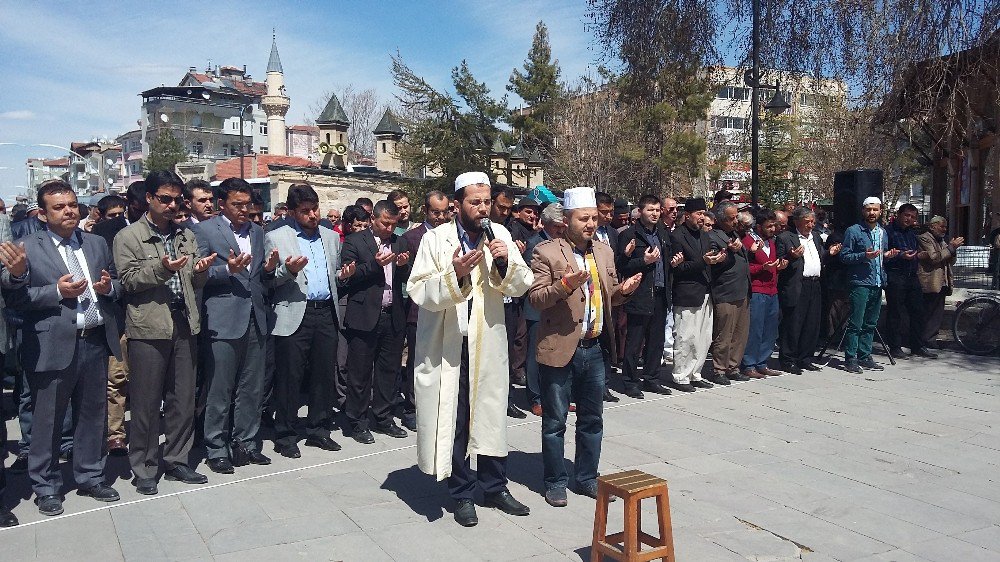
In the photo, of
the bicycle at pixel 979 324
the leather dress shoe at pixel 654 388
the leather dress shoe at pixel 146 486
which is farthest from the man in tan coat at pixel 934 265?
the leather dress shoe at pixel 146 486

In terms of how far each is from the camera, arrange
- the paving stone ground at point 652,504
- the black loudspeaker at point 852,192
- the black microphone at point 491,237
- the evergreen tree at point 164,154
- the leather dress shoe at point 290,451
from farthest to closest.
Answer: the evergreen tree at point 164,154 < the black loudspeaker at point 852,192 < the leather dress shoe at point 290,451 < the black microphone at point 491,237 < the paving stone ground at point 652,504

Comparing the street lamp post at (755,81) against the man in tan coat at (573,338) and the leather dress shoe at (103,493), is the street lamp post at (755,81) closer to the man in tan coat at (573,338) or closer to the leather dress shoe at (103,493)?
the man in tan coat at (573,338)

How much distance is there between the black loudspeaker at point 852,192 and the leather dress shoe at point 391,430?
7.11 meters

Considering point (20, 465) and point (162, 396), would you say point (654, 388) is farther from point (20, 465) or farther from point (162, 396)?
point (20, 465)

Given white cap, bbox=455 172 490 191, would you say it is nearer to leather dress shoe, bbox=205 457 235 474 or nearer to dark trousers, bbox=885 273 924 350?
leather dress shoe, bbox=205 457 235 474

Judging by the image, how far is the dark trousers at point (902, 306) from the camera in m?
10.8

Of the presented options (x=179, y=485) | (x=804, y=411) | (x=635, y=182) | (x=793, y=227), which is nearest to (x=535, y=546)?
(x=179, y=485)

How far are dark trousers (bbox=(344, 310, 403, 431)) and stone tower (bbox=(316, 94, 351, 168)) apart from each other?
3240 cm

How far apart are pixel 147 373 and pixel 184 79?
8684 cm

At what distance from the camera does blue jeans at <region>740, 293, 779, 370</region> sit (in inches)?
380

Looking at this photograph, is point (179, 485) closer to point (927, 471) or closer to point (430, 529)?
point (430, 529)

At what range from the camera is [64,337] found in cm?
524

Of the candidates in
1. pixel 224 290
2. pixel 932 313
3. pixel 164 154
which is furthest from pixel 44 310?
pixel 164 154

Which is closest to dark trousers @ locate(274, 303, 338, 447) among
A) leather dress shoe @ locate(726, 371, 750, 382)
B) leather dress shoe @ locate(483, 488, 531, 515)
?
leather dress shoe @ locate(483, 488, 531, 515)
